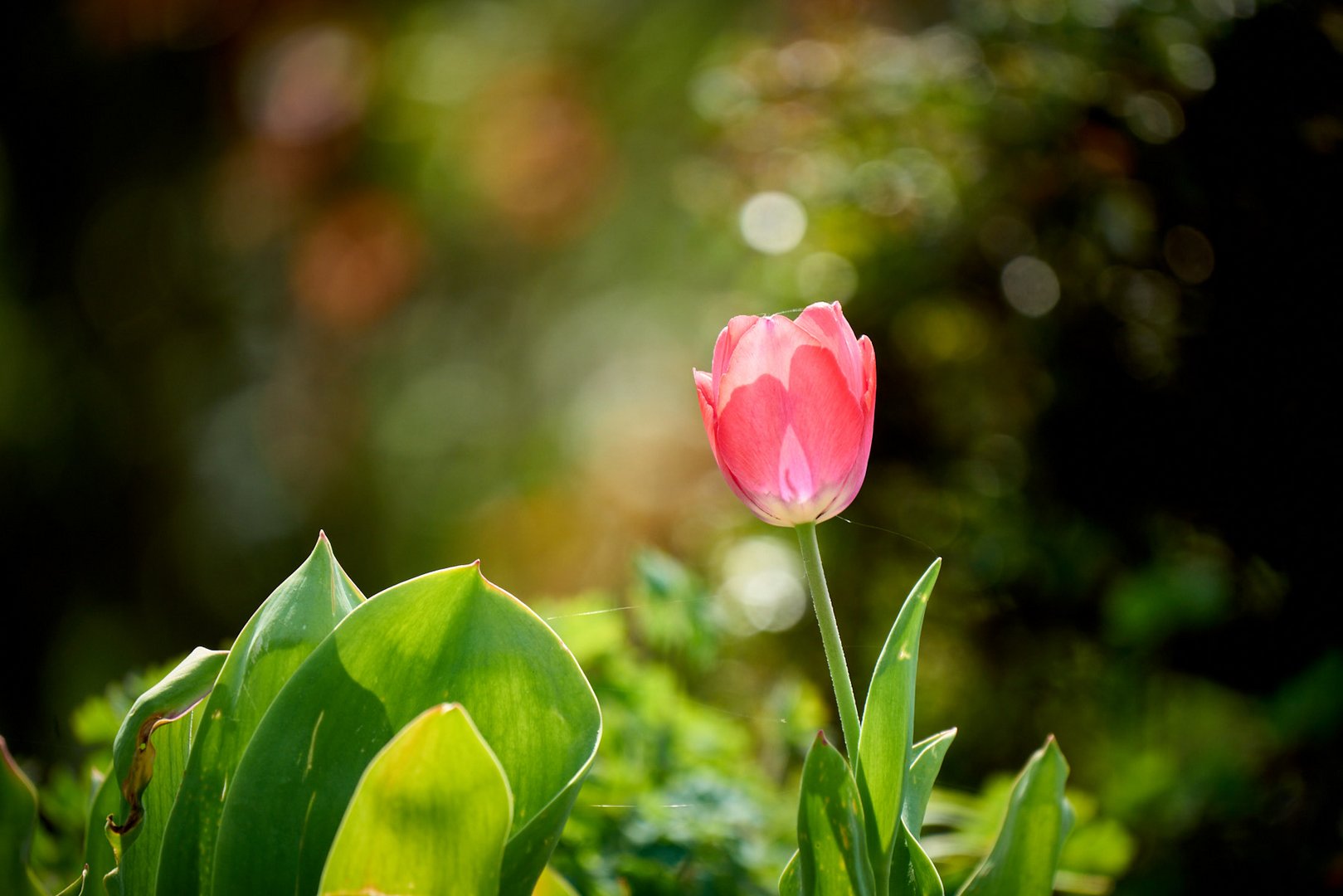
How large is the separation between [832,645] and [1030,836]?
0.13 metres

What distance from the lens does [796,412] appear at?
524mm

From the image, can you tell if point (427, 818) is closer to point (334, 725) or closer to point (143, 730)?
point (334, 725)

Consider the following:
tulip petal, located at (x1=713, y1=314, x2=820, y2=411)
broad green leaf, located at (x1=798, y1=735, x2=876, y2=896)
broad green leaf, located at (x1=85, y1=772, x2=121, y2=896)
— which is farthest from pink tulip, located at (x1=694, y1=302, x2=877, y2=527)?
broad green leaf, located at (x1=85, y1=772, x2=121, y2=896)

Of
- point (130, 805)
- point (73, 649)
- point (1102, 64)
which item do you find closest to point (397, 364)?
point (73, 649)

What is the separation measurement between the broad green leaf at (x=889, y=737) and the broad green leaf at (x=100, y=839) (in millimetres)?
385

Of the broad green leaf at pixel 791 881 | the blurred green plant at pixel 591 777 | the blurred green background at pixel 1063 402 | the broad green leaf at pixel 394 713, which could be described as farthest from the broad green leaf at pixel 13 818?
the broad green leaf at pixel 791 881

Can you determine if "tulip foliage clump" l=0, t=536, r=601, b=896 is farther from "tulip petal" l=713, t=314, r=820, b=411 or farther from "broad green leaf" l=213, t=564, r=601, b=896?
"tulip petal" l=713, t=314, r=820, b=411

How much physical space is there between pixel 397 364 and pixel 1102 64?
3.20 m

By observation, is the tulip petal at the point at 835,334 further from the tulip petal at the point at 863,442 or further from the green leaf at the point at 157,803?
the green leaf at the point at 157,803

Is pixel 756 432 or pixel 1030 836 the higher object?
pixel 756 432

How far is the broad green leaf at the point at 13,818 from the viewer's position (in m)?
0.52

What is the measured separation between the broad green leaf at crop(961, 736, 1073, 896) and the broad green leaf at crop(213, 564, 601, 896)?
19 cm

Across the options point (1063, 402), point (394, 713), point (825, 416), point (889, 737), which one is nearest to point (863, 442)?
point (825, 416)

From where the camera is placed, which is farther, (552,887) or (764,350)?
(552,887)
